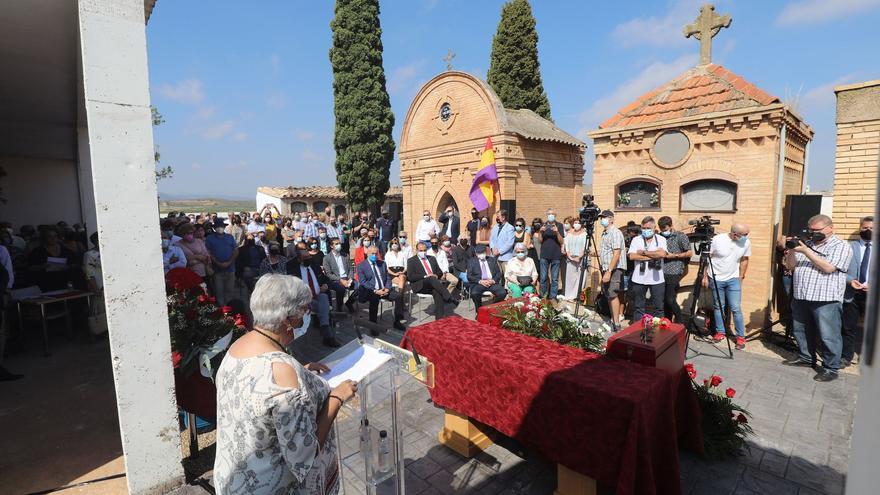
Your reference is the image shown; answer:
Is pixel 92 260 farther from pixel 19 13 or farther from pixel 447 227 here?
pixel 447 227

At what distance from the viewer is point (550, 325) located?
4289 millimetres

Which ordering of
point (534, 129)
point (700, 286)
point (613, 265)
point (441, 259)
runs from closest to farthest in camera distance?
point (700, 286)
point (613, 265)
point (441, 259)
point (534, 129)

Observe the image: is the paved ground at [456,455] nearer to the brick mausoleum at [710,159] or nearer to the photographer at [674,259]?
the photographer at [674,259]

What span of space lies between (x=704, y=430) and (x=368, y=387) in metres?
3.27

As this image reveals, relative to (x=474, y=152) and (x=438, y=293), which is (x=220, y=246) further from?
(x=474, y=152)

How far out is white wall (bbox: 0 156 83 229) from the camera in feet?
42.8

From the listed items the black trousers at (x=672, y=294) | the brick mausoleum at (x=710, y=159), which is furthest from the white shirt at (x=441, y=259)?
the black trousers at (x=672, y=294)

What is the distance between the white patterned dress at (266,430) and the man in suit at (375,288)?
5.64 meters

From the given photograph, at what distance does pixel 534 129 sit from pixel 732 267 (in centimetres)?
1022

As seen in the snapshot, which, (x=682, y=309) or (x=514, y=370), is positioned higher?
(x=514, y=370)

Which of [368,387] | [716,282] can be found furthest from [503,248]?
[368,387]

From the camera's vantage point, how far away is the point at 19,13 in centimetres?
386

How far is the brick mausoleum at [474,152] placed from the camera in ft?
47.0

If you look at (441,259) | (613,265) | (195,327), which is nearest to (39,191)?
(441,259)
